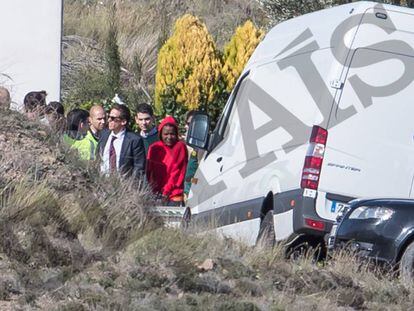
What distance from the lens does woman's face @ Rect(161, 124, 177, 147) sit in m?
13.0

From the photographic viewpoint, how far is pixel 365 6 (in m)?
10.1

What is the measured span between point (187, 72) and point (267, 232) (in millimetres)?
9012

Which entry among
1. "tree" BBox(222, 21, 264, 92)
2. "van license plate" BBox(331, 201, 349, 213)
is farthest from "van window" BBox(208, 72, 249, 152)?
"tree" BBox(222, 21, 264, 92)

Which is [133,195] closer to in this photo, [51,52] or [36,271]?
[36,271]

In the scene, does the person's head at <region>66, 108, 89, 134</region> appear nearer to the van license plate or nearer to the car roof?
the van license plate

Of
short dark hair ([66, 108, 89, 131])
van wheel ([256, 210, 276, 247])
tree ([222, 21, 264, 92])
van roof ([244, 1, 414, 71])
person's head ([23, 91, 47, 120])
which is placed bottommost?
van wheel ([256, 210, 276, 247])

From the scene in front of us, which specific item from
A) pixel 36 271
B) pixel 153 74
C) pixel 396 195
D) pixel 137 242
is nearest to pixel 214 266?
pixel 137 242

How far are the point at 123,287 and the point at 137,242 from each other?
1.30m

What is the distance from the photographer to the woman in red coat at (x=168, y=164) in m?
13.0

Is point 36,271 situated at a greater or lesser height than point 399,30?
lesser

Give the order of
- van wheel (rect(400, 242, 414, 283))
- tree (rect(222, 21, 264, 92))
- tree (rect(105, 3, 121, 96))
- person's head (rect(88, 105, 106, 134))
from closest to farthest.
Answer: van wheel (rect(400, 242, 414, 283))
person's head (rect(88, 105, 106, 134))
tree (rect(222, 21, 264, 92))
tree (rect(105, 3, 121, 96))

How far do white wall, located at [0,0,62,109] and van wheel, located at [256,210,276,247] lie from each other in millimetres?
6585

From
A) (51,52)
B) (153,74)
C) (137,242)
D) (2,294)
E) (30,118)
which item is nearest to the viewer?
(2,294)

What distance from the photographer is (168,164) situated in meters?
13.0
